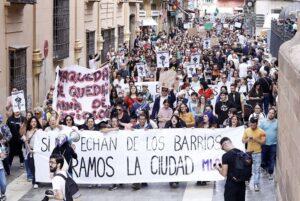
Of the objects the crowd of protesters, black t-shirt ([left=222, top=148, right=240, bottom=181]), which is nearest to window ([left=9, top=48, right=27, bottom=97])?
the crowd of protesters

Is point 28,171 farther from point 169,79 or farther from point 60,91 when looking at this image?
point 169,79

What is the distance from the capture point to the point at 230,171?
10.6 meters

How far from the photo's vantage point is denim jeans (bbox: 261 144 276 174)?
14.1 meters

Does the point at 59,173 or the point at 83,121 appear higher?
the point at 59,173

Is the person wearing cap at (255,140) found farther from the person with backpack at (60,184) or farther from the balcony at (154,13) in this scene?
the balcony at (154,13)

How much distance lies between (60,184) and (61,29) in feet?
56.0

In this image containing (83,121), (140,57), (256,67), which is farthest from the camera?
(140,57)

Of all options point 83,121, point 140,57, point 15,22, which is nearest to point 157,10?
point 140,57

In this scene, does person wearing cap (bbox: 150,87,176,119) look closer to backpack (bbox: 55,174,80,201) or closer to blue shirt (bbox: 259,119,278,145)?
blue shirt (bbox: 259,119,278,145)

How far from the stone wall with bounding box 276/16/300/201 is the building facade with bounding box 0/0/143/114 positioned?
9436 mm

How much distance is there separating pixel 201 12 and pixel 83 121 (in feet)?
394

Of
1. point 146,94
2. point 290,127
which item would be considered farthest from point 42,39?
point 290,127

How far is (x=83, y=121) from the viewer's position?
16.5m

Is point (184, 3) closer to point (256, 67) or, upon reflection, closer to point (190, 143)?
point (256, 67)
